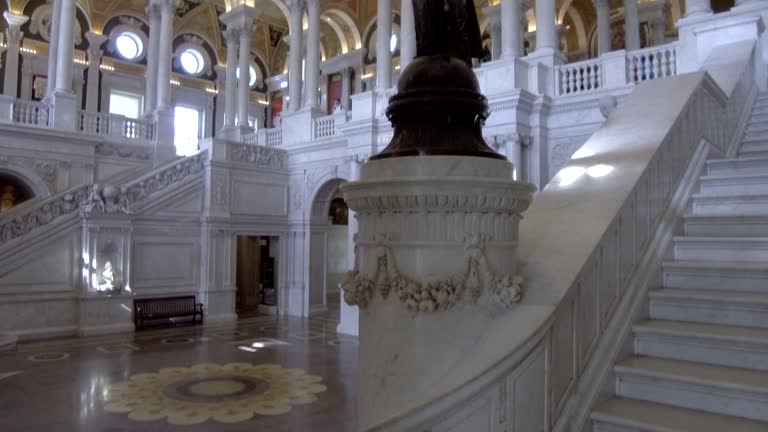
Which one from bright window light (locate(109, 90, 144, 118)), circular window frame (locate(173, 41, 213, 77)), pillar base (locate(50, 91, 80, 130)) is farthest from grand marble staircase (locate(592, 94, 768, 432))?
circular window frame (locate(173, 41, 213, 77))

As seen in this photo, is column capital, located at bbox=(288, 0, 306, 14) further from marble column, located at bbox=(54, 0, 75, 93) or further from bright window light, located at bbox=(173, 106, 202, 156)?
bright window light, located at bbox=(173, 106, 202, 156)

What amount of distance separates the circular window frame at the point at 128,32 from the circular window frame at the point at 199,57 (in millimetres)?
1556

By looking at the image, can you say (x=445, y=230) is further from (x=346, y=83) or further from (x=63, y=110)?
(x=346, y=83)

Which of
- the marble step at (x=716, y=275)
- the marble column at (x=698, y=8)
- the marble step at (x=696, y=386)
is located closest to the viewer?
the marble step at (x=696, y=386)

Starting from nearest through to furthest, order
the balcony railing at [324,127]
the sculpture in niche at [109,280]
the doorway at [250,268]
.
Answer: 1. the sculpture in niche at [109,280]
2. the balcony railing at [324,127]
3. the doorway at [250,268]

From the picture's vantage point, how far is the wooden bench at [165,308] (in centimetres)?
1427

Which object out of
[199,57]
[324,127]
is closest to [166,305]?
[324,127]

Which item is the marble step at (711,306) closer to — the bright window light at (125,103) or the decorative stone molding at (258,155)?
the decorative stone molding at (258,155)

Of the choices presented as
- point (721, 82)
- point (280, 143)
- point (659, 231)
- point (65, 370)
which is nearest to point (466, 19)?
point (659, 231)

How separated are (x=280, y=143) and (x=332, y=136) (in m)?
2.60

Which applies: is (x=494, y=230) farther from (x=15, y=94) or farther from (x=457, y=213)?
(x=15, y=94)

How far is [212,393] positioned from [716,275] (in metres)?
6.57

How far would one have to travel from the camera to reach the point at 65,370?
378 inches

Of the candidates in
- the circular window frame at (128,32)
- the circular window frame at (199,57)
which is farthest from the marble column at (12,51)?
the circular window frame at (199,57)
